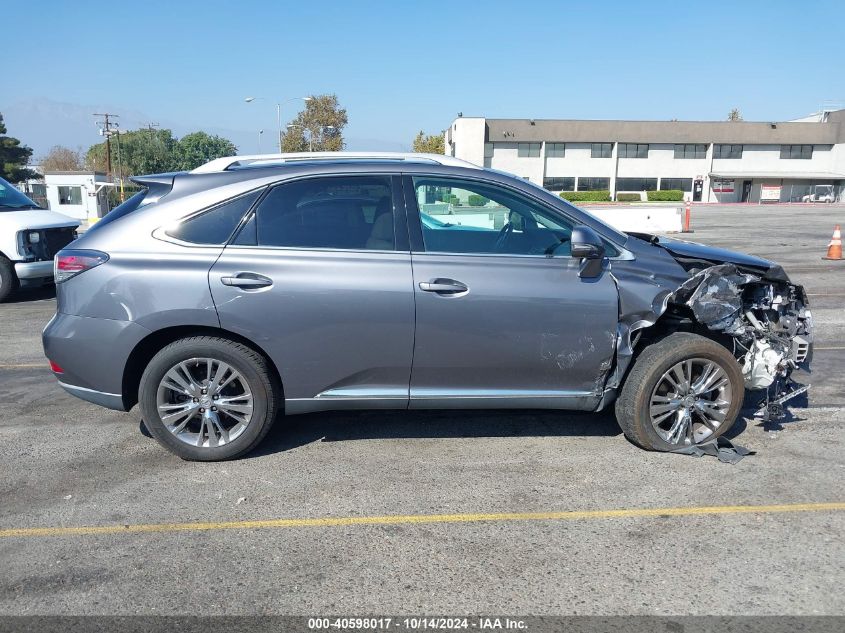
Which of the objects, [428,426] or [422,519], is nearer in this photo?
[422,519]

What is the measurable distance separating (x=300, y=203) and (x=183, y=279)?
86 cm

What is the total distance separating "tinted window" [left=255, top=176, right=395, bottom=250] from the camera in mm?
4133

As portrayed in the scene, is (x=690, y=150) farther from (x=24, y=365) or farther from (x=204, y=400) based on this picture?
(x=204, y=400)

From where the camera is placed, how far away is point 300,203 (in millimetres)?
4195

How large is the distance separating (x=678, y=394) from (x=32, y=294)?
10.9 metres

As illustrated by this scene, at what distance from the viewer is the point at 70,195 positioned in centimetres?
4662

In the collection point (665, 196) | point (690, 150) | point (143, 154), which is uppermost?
point (690, 150)

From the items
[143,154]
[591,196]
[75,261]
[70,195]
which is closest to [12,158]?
[143,154]

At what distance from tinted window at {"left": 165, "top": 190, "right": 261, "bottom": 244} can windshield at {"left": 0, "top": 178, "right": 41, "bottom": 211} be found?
8489 mm

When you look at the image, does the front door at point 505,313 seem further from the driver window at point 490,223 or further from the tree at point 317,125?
the tree at point 317,125

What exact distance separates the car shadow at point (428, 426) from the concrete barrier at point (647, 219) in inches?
819

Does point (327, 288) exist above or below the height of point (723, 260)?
below

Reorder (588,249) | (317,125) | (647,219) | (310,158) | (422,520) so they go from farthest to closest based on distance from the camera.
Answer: (317,125) → (647,219) → (310,158) → (588,249) → (422,520)

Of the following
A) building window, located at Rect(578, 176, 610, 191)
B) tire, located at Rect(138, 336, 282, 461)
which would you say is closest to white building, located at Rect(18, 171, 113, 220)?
tire, located at Rect(138, 336, 282, 461)
